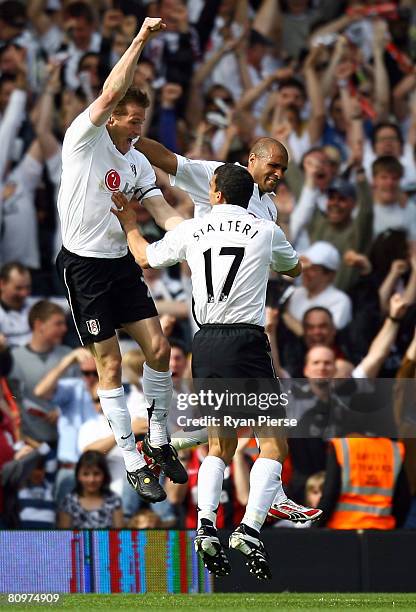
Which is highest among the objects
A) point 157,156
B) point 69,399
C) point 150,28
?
point 150,28

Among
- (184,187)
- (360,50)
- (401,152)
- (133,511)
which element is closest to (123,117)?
(184,187)

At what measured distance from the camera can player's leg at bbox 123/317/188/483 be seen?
10.8 metres

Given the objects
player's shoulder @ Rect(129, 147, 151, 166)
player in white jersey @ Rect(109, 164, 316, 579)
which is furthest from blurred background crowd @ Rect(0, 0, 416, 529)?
player's shoulder @ Rect(129, 147, 151, 166)

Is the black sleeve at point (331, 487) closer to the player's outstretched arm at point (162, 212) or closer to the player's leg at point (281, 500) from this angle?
the player's leg at point (281, 500)

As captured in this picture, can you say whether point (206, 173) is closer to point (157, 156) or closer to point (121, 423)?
point (157, 156)

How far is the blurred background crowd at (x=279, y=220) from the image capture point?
12.9 meters

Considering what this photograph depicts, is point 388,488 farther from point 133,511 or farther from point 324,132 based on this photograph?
point 324,132

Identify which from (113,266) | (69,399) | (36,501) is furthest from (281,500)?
(69,399)

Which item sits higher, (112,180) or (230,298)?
(112,180)

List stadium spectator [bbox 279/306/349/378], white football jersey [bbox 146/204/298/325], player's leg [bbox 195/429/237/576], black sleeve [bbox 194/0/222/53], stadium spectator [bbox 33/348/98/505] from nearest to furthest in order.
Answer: player's leg [bbox 195/429/237/576], white football jersey [bbox 146/204/298/325], stadium spectator [bbox 33/348/98/505], stadium spectator [bbox 279/306/349/378], black sleeve [bbox 194/0/222/53]

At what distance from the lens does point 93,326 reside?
420 inches

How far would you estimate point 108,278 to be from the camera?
35.0 ft

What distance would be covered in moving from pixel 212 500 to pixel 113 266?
5.98 ft

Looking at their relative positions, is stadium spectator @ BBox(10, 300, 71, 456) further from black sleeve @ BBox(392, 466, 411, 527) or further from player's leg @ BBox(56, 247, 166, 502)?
black sleeve @ BBox(392, 466, 411, 527)
